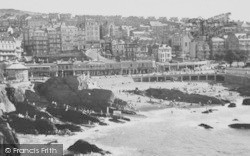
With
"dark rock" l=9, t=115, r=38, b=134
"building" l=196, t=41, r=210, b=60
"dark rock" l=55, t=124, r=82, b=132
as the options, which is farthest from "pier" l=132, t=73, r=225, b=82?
"dark rock" l=9, t=115, r=38, b=134

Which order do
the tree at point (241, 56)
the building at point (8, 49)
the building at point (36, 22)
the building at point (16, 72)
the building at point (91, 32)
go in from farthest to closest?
1. the building at point (36, 22)
2. the building at point (91, 32)
3. the tree at point (241, 56)
4. the building at point (8, 49)
5. the building at point (16, 72)

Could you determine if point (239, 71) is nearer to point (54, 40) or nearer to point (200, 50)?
point (200, 50)

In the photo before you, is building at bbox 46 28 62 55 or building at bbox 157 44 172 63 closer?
building at bbox 157 44 172 63

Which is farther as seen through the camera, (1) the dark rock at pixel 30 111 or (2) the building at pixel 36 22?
(2) the building at pixel 36 22

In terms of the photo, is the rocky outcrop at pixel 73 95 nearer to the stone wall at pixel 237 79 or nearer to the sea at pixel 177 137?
the sea at pixel 177 137

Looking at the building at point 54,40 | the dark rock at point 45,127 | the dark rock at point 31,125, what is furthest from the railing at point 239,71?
the dark rock at point 31,125

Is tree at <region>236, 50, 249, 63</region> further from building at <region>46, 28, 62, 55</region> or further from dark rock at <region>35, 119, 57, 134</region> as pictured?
dark rock at <region>35, 119, 57, 134</region>
